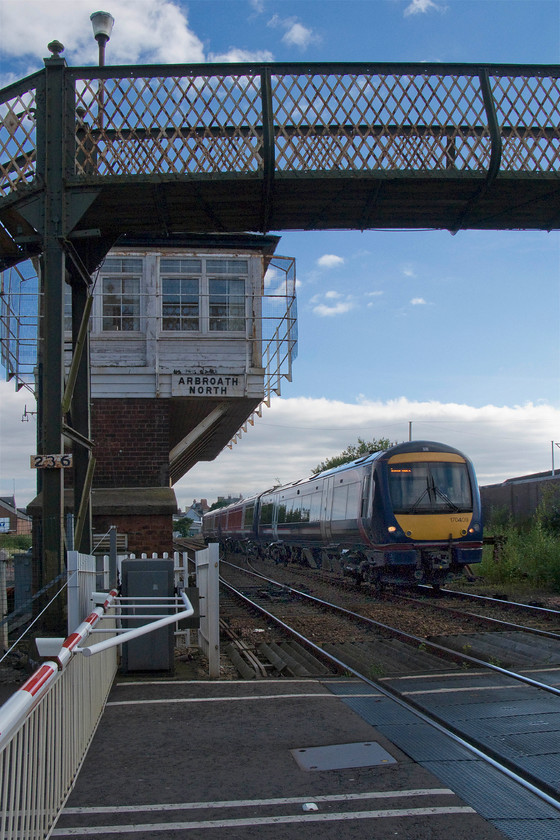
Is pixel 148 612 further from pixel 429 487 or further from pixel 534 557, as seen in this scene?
pixel 534 557

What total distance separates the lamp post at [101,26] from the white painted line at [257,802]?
9786 mm

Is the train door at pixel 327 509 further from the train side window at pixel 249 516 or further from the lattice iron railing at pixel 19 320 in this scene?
the train side window at pixel 249 516

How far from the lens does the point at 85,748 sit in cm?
473

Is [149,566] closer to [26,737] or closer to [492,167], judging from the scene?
[26,737]

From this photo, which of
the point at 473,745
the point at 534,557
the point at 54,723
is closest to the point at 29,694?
the point at 54,723

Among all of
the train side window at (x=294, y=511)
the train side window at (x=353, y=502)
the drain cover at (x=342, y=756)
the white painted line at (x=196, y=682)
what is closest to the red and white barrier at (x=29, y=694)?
the drain cover at (x=342, y=756)

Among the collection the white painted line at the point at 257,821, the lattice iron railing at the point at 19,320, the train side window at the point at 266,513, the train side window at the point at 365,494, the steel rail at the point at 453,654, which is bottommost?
the steel rail at the point at 453,654

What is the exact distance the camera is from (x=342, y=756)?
464cm

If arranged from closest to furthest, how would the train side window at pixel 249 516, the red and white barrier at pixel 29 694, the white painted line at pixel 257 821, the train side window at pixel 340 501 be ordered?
the red and white barrier at pixel 29 694 → the white painted line at pixel 257 821 → the train side window at pixel 340 501 → the train side window at pixel 249 516

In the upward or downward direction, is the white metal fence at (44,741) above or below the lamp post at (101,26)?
below

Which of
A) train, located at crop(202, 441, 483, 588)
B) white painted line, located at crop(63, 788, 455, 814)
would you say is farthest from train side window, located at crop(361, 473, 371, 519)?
white painted line, located at crop(63, 788, 455, 814)

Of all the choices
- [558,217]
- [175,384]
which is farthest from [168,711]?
[175,384]

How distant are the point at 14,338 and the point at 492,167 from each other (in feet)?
31.8

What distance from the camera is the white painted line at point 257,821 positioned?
143 inches
